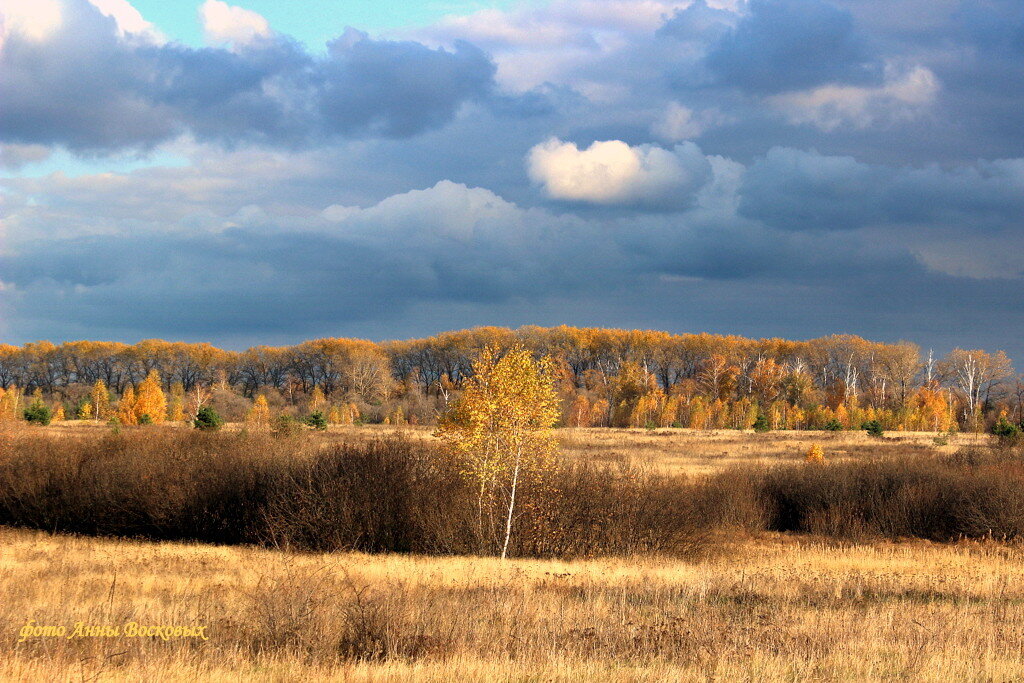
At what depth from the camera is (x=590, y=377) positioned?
132 metres

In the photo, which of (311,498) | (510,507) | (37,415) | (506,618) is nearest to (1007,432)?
(510,507)

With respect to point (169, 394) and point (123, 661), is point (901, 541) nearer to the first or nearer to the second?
point (123, 661)

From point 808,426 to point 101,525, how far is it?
8935 cm

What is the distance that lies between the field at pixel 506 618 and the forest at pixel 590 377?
84.8 m

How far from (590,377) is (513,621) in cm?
11971

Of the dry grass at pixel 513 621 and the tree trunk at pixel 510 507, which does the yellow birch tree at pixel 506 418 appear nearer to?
the tree trunk at pixel 510 507

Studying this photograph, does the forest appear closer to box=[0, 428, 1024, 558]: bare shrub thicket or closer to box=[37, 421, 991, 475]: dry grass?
box=[37, 421, 991, 475]: dry grass

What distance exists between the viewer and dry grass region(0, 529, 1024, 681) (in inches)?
374

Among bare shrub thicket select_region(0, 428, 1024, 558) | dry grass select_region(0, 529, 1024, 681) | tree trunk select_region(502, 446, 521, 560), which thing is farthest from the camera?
bare shrub thicket select_region(0, 428, 1024, 558)

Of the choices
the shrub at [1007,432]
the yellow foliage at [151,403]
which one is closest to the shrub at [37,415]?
the yellow foliage at [151,403]

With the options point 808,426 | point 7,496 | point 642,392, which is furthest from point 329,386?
point 7,496

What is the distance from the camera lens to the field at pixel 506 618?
9.53m

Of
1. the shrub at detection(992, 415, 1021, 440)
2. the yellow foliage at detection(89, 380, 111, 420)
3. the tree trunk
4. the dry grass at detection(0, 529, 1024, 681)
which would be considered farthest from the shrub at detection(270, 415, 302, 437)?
the yellow foliage at detection(89, 380, 111, 420)

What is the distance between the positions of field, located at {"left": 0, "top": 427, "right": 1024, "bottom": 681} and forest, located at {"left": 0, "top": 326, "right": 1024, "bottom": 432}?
278ft
